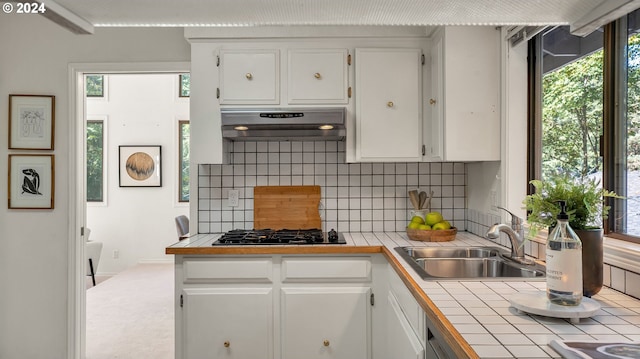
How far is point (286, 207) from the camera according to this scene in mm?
2957

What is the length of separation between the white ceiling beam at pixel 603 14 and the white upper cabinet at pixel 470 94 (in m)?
1.50

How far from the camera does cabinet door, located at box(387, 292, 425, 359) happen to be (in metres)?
1.58

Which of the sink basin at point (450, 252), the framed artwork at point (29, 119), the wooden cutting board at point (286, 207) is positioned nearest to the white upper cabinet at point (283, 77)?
the wooden cutting board at point (286, 207)

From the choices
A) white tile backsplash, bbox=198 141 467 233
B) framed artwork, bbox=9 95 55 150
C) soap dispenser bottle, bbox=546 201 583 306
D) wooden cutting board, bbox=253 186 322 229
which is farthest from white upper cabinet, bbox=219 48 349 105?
soap dispenser bottle, bbox=546 201 583 306

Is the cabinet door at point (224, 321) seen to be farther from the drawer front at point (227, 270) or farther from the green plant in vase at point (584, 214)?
the green plant in vase at point (584, 214)

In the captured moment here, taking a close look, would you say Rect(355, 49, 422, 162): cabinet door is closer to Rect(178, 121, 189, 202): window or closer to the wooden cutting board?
the wooden cutting board

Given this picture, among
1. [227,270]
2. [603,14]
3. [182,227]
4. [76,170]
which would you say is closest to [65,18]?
[603,14]

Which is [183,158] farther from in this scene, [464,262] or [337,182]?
[464,262]

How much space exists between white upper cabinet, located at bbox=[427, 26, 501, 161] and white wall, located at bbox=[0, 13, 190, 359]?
1.70 metres

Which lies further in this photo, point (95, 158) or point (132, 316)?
point (95, 158)

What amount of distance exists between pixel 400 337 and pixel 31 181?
8.44 ft

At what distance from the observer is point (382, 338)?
7.88ft

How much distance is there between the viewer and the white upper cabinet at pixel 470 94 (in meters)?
2.44

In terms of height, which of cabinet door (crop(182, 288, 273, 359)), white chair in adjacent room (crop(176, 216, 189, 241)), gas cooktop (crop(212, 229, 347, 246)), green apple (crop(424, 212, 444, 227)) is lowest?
cabinet door (crop(182, 288, 273, 359))
